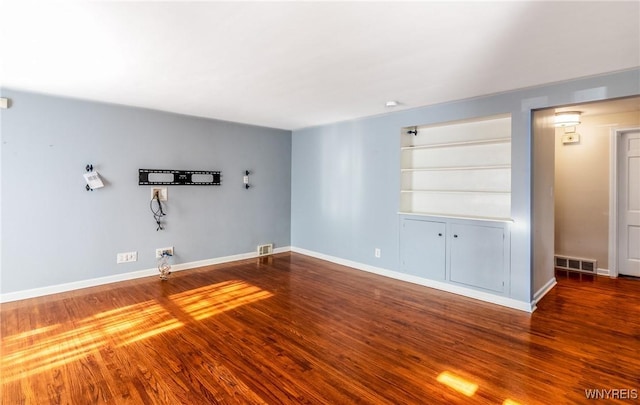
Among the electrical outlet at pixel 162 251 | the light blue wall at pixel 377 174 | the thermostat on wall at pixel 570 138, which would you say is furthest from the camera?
the thermostat on wall at pixel 570 138

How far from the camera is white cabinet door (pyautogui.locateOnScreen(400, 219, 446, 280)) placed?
397 centimetres

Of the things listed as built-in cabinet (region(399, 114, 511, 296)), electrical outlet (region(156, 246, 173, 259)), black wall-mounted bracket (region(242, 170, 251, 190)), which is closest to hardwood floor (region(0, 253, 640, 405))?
built-in cabinet (region(399, 114, 511, 296))

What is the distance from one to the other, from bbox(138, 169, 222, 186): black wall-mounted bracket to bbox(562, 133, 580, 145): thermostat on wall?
5338 mm

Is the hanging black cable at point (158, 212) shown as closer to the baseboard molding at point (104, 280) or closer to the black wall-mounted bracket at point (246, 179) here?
the baseboard molding at point (104, 280)

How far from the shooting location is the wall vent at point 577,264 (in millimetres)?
4652

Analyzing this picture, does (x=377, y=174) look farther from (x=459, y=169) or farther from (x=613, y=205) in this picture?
(x=613, y=205)

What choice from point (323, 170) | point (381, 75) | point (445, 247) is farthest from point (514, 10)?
point (323, 170)

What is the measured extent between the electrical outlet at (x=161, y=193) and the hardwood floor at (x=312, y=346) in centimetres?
124

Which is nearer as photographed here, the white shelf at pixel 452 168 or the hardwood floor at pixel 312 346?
the hardwood floor at pixel 312 346

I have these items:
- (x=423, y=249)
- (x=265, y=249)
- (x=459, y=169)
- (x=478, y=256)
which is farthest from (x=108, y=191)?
(x=478, y=256)

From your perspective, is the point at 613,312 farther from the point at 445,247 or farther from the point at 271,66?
the point at 271,66

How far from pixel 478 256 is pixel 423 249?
0.68 meters

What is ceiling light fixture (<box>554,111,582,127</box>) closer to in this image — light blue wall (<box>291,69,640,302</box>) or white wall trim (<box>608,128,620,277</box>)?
white wall trim (<box>608,128,620,277</box>)

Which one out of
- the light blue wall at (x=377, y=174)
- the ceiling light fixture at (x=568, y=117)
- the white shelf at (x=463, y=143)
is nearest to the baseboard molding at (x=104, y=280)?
the light blue wall at (x=377, y=174)
